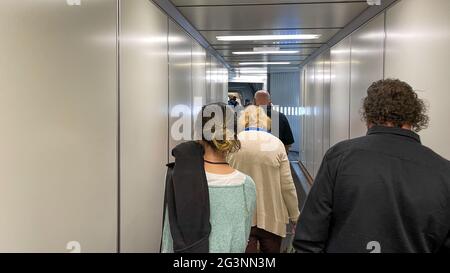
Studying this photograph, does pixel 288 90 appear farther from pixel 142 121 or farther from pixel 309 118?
pixel 142 121

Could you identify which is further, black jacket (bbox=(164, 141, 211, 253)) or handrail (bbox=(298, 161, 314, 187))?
handrail (bbox=(298, 161, 314, 187))

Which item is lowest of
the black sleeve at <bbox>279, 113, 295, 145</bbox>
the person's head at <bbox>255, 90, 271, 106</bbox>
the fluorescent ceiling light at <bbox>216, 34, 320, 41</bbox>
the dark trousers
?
the dark trousers

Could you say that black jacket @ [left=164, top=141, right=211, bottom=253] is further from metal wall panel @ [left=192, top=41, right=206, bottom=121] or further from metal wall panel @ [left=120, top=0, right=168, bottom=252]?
metal wall panel @ [left=192, top=41, right=206, bottom=121]

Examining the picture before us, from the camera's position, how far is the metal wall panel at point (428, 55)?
7.47ft

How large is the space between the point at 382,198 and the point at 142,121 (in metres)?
1.73

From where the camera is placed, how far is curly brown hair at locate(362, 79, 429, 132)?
59.7 inches

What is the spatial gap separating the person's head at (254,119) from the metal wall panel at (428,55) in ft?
3.35

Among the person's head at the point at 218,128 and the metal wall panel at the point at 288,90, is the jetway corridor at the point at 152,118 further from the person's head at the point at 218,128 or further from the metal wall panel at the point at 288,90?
the metal wall panel at the point at 288,90

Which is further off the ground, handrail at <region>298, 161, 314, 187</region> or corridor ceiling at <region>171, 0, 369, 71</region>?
corridor ceiling at <region>171, 0, 369, 71</region>

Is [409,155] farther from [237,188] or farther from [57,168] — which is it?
[57,168]

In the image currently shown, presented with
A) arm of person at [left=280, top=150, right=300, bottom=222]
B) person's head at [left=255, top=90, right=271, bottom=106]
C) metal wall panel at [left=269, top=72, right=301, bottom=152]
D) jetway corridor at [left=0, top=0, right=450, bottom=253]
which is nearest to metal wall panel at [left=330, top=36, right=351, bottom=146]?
jetway corridor at [left=0, top=0, right=450, bottom=253]

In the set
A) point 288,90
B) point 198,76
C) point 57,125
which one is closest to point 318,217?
point 57,125
